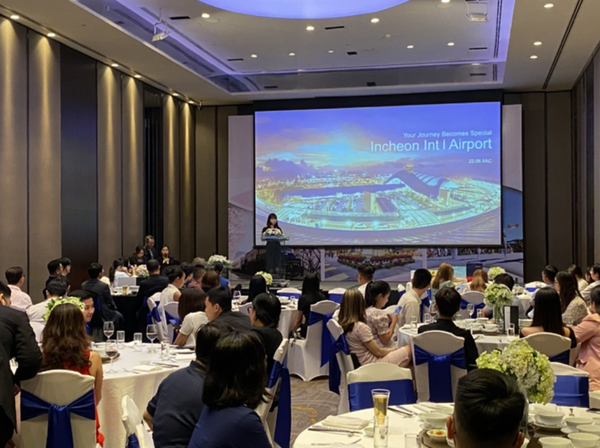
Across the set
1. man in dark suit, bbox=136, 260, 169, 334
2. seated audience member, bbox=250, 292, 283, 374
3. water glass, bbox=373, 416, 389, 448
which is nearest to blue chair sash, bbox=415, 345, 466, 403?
seated audience member, bbox=250, 292, 283, 374

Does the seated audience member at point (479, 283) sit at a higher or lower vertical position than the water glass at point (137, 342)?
higher

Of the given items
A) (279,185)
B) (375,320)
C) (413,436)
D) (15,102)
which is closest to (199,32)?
(15,102)

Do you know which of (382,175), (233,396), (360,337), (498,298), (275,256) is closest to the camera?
(233,396)

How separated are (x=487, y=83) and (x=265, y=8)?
5.64 m

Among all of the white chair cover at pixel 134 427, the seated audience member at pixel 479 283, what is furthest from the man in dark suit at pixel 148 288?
the white chair cover at pixel 134 427

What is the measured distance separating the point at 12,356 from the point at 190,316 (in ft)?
6.77

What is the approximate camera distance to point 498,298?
6.24m

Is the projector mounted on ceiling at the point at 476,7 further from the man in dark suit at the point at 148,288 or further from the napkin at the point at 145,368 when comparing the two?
the napkin at the point at 145,368

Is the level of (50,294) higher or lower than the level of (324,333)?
higher

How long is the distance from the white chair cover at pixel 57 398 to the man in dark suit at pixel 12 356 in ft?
0.23

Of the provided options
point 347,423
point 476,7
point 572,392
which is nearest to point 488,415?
point 347,423

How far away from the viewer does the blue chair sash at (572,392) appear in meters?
3.72

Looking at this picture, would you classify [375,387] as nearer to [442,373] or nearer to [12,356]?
[442,373]

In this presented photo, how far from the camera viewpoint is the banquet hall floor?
616cm
